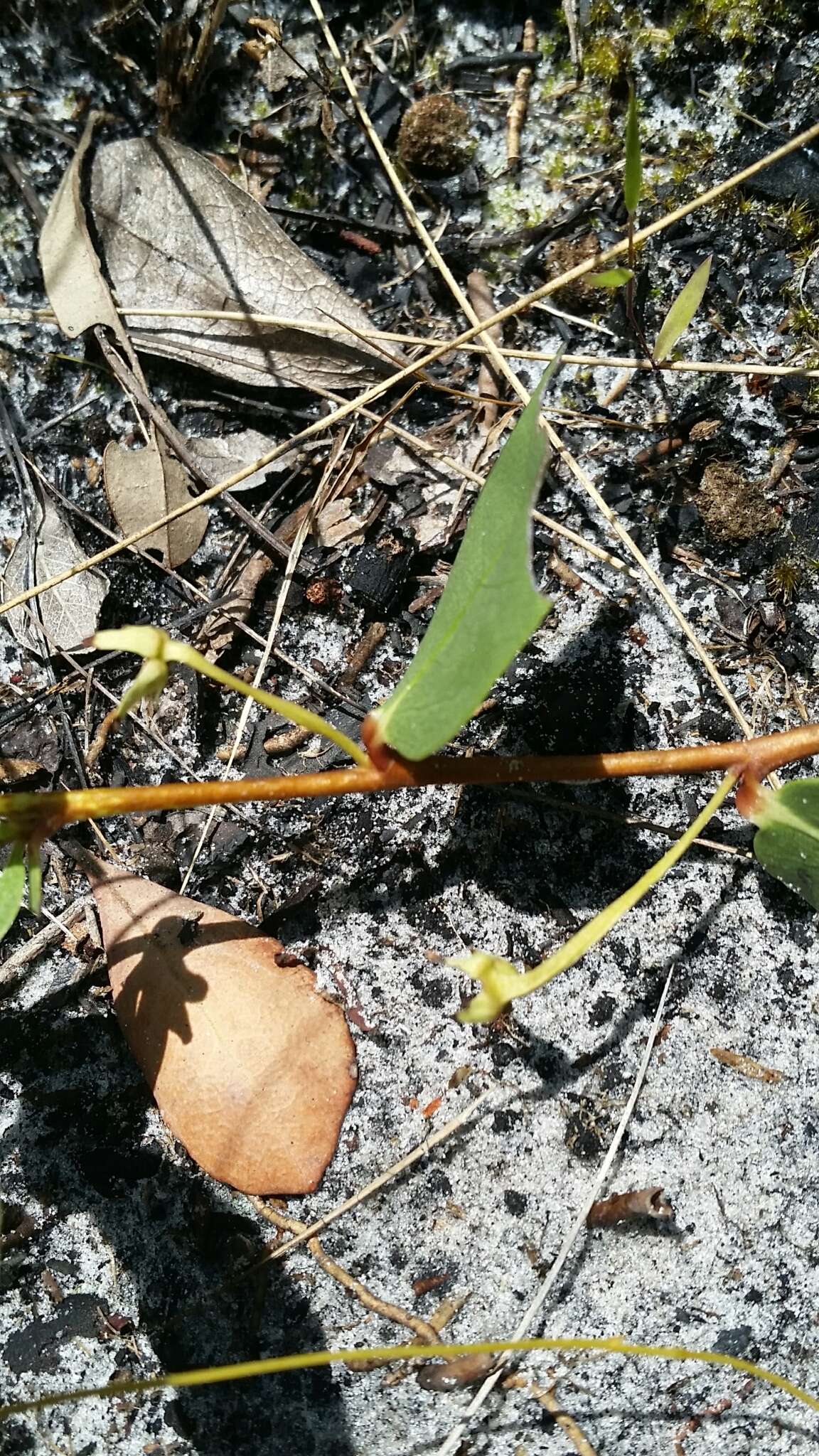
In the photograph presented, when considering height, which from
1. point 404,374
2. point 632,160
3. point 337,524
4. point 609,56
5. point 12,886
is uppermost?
point 609,56

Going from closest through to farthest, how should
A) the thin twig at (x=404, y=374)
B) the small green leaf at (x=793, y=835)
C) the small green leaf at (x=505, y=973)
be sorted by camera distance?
the small green leaf at (x=505, y=973), the small green leaf at (x=793, y=835), the thin twig at (x=404, y=374)

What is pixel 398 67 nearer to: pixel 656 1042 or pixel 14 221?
pixel 14 221

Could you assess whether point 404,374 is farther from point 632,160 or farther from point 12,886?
point 12,886

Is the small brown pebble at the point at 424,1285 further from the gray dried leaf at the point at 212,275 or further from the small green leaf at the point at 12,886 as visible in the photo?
the gray dried leaf at the point at 212,275

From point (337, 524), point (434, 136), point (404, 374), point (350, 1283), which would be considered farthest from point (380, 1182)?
point (434, 136)

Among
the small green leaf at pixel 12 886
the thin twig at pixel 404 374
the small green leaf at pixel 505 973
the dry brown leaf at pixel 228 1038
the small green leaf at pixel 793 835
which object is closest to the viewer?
the small green leaf at pixel 505 973

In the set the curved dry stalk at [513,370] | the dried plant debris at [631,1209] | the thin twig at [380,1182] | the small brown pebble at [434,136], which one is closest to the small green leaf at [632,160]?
the curved dry stalk at [513,370]
